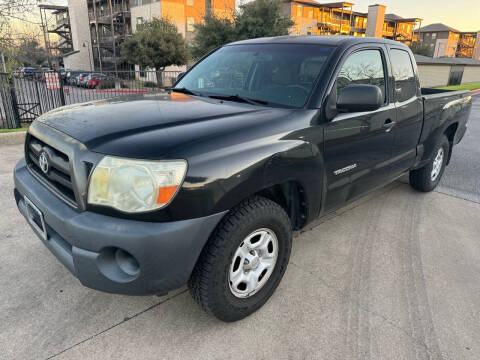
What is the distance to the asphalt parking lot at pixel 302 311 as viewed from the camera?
6.89 ft

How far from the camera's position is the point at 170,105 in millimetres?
2574

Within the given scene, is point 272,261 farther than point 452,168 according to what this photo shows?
No

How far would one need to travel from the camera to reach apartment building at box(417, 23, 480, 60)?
76.4 meters

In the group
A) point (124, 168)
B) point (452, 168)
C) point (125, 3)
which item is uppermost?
point (125, 3)

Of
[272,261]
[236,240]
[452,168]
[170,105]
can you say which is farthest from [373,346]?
Answer: [452,168]

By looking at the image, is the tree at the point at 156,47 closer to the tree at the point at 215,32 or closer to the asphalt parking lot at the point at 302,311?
the tree at the point at 215,32

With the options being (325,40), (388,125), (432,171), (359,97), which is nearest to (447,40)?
(432,171)

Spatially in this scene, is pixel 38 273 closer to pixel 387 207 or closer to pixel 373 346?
pixel 373 346

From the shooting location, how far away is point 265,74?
2932mm


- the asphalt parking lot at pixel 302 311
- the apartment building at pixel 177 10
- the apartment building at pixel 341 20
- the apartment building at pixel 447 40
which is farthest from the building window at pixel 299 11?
the asphalt parking lot at pixel 302 311

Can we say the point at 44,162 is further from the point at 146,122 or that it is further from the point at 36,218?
the point at 146,122

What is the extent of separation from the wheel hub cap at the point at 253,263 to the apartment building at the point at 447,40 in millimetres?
82458

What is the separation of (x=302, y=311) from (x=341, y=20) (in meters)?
63.1

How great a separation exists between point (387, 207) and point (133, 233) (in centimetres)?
347
